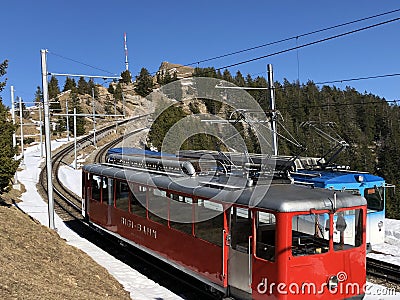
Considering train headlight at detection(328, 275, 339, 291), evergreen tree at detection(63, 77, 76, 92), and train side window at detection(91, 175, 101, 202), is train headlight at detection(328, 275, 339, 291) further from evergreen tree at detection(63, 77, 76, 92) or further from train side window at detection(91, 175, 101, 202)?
evergreen tree at detection(63, 77, 76, 92)

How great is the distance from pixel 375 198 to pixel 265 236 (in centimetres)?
788

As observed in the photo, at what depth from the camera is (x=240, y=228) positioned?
8.77 m

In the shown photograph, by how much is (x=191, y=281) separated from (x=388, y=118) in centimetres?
9066

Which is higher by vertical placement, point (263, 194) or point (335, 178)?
point (263, 194)

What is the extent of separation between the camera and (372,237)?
14.7 metres

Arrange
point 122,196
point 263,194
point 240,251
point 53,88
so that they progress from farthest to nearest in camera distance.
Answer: point 53,88, point 122,196, point 240,251, point 263,194

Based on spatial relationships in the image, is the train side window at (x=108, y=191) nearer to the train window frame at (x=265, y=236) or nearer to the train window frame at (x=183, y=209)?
the train window frame at (x=183, y=209)

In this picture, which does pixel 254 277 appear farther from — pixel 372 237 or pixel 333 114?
pixel 333 114

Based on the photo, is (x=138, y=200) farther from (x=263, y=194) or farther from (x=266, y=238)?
(x=266, y=238)

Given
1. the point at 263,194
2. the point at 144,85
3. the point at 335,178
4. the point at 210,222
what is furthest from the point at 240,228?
the point at 144,85

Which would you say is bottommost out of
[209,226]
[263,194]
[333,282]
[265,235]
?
[333,282]

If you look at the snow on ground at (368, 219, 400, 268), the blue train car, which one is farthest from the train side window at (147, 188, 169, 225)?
the snow on ground at (368, 219, 400, 268)

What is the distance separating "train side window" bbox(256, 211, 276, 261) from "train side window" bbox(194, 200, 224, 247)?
3.46 feet

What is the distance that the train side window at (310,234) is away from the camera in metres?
8.04
